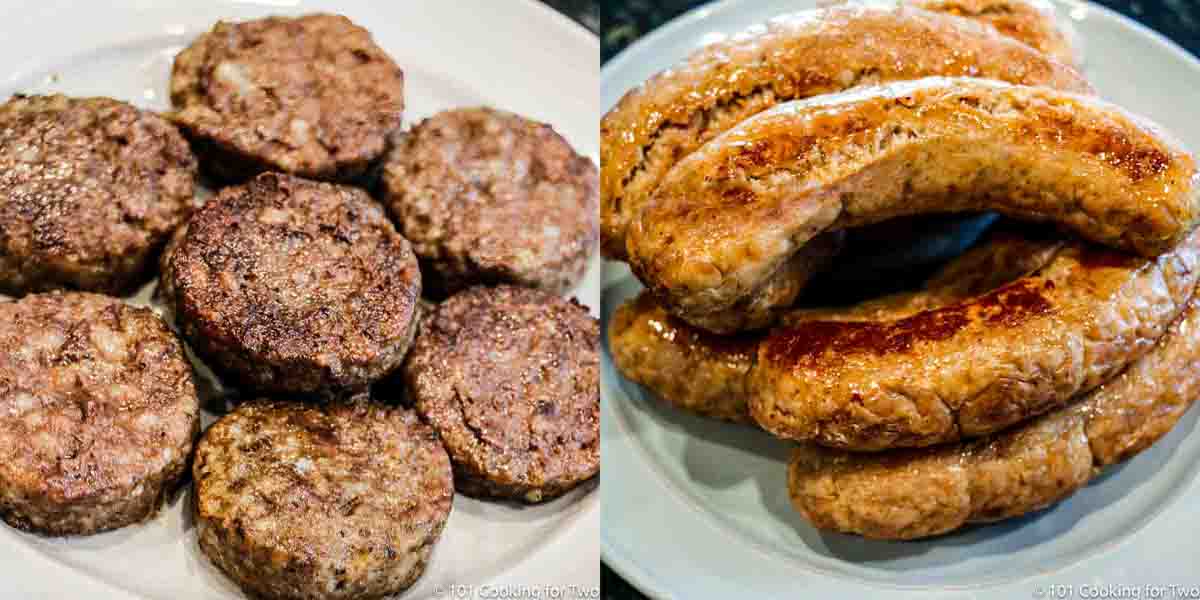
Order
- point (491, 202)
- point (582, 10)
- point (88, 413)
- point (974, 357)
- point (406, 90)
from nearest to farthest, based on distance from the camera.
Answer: point (974, 357), point (88, 413), point (491, 202), point (406, 90), point (582, 10)

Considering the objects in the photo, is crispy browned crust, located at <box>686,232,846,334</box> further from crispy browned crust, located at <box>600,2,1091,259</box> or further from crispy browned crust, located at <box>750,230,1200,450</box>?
crispy browned crust, located at <box>600,2,1091,259</box>

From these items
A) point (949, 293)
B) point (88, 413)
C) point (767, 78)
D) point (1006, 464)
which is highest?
point (767, 78)

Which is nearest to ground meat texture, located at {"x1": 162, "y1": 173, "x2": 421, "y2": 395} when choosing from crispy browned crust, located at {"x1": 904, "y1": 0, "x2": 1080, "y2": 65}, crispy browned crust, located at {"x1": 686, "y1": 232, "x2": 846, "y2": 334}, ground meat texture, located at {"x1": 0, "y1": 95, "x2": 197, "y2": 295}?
ground meat texture, located at {"x1": 0, "y1": 95, "x2": 197, "y2": 295}

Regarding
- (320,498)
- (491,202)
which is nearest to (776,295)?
(491,202)

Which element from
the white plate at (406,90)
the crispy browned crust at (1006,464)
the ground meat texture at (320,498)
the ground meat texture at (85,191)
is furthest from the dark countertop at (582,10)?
the crispy browned crust at (1006,464)

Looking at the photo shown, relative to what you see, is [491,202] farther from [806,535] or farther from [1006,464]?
[1006,464]

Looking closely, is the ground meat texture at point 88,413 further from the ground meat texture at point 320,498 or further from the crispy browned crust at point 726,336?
the crispy browned crust at point 726,336

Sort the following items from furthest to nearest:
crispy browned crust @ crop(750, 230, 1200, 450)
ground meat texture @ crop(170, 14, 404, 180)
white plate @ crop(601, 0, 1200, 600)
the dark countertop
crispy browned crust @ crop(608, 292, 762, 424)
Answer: the dark countertop → ground meat texture @ crop(170, 14, 404, 180) → crispy browned crust @ crop(608, 292, 762, 424) → white plate @ crop(601, 0, 1200, 600) → crispy browned crust @ crop(750, 230, 1200, 450)
